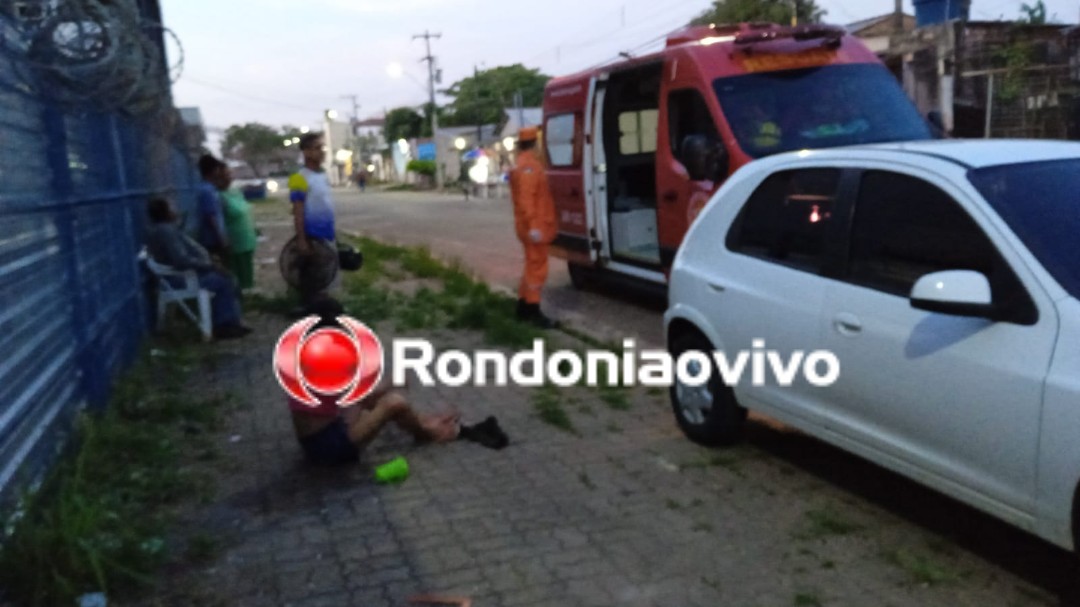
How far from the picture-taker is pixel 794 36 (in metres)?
9.07

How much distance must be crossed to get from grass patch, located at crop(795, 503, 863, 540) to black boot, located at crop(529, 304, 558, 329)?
5.04 meters

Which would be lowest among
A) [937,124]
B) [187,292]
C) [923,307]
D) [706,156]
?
[187,292]

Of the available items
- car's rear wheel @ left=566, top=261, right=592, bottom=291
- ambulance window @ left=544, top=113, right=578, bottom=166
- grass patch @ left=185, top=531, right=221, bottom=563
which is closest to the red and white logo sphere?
grass patch @ left=185, top=531, right=221, bottom=563

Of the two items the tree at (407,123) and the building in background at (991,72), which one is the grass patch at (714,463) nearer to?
the building in background at (991,72)

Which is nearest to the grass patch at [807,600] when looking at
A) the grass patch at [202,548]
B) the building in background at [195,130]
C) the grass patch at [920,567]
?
the grass patch at [920,567]

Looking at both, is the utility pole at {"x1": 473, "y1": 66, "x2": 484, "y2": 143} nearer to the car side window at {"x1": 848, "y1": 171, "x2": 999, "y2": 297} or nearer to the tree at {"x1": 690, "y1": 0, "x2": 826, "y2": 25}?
the tree at {"x1": 690, "y1": 0, "x2": 826, "y2": 25}

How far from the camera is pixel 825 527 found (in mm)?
4520

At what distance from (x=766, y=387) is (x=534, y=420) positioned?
1.79 m

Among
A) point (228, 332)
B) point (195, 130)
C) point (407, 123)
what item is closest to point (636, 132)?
point (228, 332)

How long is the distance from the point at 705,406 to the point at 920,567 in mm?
1773

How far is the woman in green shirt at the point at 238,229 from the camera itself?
36.2 feet

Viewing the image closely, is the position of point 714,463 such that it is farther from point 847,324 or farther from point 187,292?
point 187,292

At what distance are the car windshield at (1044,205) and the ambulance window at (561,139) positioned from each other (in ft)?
23.9

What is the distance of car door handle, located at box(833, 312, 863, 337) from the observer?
4.36 m
